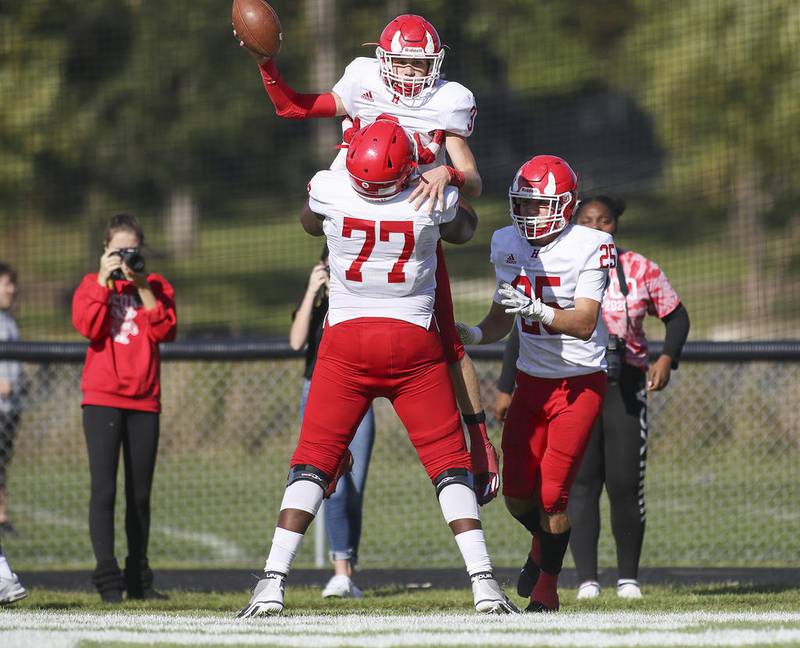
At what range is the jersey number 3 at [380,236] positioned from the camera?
4.81 metres

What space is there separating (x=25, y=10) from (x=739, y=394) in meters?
8.95

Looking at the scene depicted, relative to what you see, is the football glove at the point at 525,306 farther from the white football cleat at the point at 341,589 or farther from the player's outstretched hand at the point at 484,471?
the white football cleat at the point at 341,589

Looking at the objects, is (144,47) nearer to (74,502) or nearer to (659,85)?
(659,85)

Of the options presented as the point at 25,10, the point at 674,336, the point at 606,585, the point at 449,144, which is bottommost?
the point at 606,585

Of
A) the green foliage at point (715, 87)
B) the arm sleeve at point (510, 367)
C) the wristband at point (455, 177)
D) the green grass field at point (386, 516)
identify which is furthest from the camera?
the green foliage at point (715, 87)

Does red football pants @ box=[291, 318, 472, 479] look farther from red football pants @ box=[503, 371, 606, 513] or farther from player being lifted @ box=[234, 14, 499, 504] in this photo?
red football pants @ box=[503, 371, 606, 513]

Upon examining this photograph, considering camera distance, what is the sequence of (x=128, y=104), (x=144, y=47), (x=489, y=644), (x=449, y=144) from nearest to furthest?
(x=489, y=644) < (x=449, y=144) < (x=144, y=47) < (x=128, y=104)

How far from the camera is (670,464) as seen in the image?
9398mm

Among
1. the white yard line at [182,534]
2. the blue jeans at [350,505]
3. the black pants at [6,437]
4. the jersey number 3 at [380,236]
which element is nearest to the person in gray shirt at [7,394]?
the black pants at [6,437]

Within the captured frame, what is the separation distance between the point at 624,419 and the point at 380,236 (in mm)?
2127

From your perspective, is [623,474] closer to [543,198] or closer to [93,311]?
[543,198]

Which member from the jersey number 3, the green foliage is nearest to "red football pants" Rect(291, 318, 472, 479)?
the jersey number 3

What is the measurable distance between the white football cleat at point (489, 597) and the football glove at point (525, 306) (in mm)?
986

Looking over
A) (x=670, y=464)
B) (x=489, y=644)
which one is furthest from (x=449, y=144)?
(x=670, y=464)
